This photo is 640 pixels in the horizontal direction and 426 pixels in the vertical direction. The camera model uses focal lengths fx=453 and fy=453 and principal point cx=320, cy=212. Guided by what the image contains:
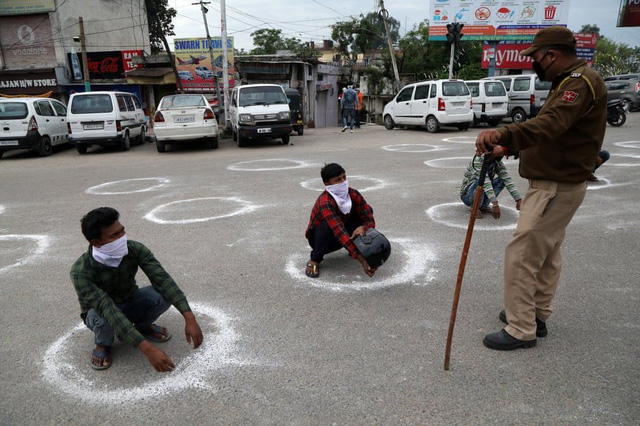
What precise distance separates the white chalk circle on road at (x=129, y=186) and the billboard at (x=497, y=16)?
76.8 feet

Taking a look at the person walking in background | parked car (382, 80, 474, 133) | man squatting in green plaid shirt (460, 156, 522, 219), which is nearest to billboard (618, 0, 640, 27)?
parked car (382, 80, 474, 133)

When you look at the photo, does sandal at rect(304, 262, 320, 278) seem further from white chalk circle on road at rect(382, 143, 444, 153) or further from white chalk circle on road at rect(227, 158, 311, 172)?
white chalk circle on road at rect(382, 143, 444, 153)

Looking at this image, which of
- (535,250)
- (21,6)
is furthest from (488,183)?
(21,6)

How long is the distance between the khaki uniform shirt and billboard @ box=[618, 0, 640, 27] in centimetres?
3160

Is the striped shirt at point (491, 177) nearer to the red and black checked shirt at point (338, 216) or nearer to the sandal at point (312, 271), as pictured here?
the red and black checked shirt at point (338, 216)

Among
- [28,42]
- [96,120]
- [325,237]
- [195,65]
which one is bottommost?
[325,237]

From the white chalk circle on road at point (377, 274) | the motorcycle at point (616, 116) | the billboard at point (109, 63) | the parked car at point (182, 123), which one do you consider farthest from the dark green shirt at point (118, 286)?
the billboard at point (109, 63)

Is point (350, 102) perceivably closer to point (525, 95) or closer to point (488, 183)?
point (525, 95)

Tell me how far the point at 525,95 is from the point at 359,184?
41.7 ft

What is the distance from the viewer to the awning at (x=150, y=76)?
960 inches

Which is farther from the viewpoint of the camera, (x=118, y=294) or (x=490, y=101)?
(x=490, y=101)

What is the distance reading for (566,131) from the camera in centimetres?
262

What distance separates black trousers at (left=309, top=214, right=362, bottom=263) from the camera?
13.5 ft

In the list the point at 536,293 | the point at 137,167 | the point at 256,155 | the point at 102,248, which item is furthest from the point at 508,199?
the point at 137,167
